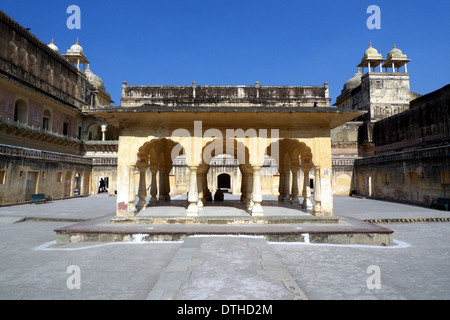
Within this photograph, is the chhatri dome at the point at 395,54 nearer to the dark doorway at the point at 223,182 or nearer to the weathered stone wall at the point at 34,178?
the dark doorway at the point at 223,182

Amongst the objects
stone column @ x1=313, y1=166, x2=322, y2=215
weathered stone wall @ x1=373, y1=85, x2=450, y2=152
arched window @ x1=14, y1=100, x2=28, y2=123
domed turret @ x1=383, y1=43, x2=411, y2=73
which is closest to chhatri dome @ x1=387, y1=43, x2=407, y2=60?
domed turret @ x1=383, y1=43, x2=411, y2=73

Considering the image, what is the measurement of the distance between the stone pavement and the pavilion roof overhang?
4.37m

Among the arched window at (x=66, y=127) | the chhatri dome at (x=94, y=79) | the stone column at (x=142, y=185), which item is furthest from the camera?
the chhatri dome at (x=94, y=79)

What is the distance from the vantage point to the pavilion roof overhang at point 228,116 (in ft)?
30.7

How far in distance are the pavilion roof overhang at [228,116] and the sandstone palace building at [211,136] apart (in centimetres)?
4

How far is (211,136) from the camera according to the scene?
10133 mm

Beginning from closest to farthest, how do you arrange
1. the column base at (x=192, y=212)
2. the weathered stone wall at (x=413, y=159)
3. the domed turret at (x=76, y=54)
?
the column base at (x=192, y=212)
the weathered stone wall at (x=413, y=159)
the domed turret at (x=76, y=54)

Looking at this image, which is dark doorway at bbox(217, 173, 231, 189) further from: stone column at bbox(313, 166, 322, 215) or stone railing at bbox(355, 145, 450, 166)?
stone column at bbox(313, 166, 322, 215)

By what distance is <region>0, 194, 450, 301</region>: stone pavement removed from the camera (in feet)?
13.5

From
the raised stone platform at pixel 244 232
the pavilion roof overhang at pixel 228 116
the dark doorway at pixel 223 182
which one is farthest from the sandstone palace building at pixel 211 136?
the raised stone platform at pixel 244 232

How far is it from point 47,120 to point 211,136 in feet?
79.5
